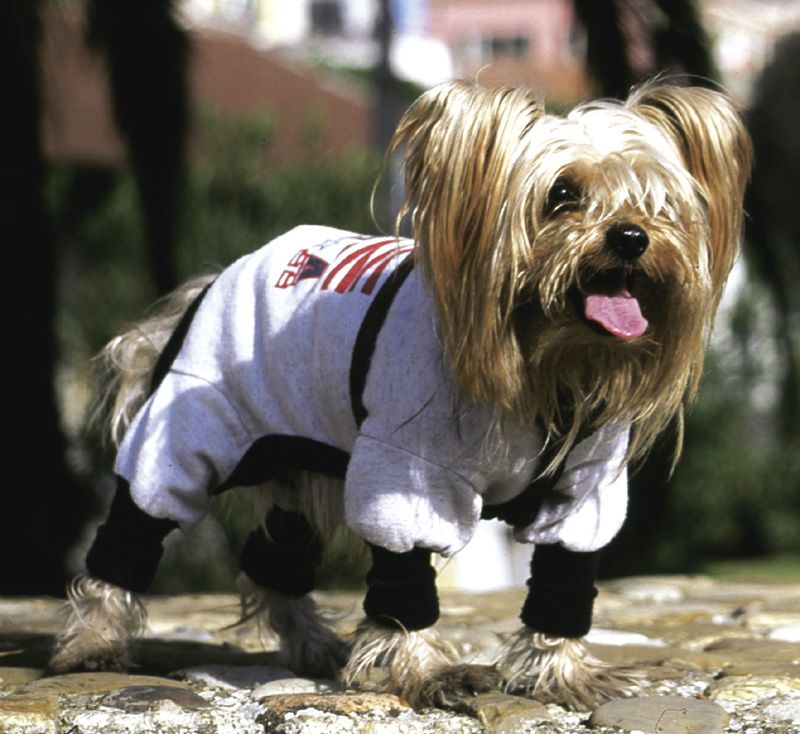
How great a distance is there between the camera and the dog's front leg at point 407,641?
388cm

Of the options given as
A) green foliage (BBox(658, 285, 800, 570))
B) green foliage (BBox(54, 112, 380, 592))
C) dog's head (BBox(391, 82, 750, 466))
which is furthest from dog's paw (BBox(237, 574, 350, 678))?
green foliage (BBox(658, 285, 800, 570))

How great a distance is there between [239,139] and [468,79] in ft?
31.2

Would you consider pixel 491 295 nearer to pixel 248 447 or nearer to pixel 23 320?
pixel 248 447

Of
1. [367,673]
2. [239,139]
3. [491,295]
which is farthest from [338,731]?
[239,139]

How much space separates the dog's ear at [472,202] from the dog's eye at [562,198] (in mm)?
81

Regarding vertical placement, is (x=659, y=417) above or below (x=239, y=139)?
below

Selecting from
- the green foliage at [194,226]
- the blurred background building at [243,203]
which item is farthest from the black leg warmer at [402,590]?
the green foliage at [194,226]

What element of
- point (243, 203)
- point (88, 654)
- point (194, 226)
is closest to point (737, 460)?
point (243, 203)

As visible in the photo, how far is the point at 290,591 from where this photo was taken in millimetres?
4754

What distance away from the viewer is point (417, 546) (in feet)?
12.5

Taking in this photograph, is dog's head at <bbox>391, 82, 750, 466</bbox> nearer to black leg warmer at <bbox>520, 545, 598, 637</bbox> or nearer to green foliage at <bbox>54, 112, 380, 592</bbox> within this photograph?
black leg warmer at <bbox>520, 545, 598, 637</bbox>

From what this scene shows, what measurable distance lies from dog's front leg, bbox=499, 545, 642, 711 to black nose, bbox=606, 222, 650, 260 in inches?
33.5

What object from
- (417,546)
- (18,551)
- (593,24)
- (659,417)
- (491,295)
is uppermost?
(593,24)

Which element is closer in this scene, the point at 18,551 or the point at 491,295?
the point at 491,295
